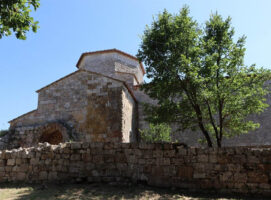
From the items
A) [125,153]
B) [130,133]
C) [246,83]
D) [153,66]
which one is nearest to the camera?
[125,153]

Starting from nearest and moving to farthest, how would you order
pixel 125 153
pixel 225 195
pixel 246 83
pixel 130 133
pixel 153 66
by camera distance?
pixel 225 195 → pixel 125 153 → pixel 246 83 → pixel 153 66 → pixel 130 133

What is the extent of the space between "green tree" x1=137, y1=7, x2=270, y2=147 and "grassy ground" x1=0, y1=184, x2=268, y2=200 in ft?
8.90

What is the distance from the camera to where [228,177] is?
624 centimetres

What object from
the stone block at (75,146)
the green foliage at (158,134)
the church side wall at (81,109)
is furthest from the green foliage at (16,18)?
the green foliage at (158,134)

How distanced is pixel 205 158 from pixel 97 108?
6.20m

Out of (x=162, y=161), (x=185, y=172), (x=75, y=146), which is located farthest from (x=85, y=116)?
(x=185, y=172)

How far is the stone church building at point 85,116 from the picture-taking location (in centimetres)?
1060

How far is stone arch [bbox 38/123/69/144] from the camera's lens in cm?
1060

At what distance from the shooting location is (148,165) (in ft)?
22.4

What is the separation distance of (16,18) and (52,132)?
6.63 metres

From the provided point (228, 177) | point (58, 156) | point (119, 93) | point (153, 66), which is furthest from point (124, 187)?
point (119, 93)

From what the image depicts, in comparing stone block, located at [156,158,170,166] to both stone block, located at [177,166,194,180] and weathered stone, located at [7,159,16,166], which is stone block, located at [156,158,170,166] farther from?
weathered stone, located at [7,159,16,166]

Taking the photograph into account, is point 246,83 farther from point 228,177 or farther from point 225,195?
point 225,195

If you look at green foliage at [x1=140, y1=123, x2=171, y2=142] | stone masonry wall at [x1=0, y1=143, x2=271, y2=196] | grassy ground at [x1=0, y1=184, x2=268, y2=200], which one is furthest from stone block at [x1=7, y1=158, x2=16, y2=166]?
green foliage at [x1=140, y1=123, x2=171, y2=142]
